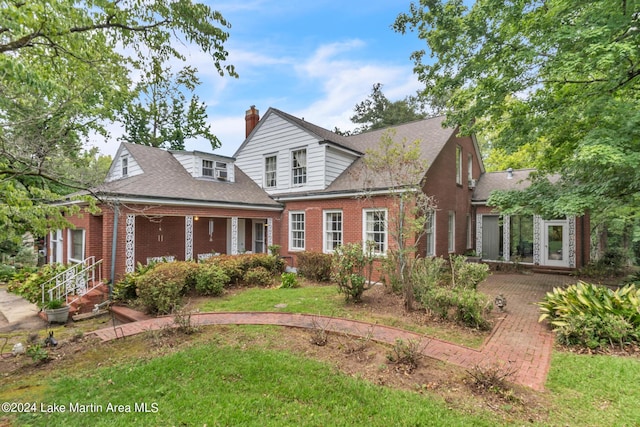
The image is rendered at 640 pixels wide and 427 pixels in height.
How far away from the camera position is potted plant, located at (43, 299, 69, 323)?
7.43 meters

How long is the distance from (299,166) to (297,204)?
1.88 metres

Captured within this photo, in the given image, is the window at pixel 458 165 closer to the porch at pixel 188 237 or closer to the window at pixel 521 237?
the window at pixel 521 237

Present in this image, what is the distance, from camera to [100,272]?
8.93 m

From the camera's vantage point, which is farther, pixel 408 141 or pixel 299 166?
pixel 299 166

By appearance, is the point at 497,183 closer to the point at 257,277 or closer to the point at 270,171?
the point at 270,171

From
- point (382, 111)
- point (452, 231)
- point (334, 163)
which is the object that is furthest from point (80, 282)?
point (382, 111)

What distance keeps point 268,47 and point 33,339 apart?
8167 millimetres

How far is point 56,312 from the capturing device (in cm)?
745

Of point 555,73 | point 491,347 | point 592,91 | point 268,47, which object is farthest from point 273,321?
point 592,91

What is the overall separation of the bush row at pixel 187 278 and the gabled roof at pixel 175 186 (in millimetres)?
2275

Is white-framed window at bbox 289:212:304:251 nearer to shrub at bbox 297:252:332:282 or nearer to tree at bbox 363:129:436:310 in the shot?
shrub at bbox 297:252:332:282

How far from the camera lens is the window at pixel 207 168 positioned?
13.4 meters

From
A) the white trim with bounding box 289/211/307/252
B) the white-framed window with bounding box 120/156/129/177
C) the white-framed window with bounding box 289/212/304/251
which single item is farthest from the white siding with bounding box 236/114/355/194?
the white-framed window with bounding box 120/156/129/177

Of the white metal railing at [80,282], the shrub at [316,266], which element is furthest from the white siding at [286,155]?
the white metal railing at [80,282]
